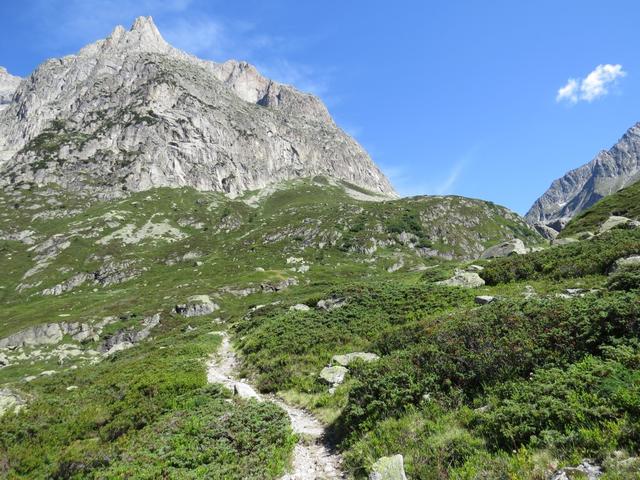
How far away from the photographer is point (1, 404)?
21.4 metres

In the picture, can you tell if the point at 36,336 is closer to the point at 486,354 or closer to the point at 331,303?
the point at 331,303

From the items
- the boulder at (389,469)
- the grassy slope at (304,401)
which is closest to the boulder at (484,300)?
the grassy slope at (304,401)

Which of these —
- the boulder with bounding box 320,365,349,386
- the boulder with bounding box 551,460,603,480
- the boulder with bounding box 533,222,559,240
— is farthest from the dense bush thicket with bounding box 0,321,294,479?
the boulder with bounding box 533,222,559,240

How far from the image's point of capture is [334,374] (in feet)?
58.2

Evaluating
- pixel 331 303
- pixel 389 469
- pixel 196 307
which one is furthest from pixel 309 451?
pixel 196 307

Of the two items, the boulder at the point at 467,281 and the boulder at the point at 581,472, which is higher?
the boulder at the point at 467,281

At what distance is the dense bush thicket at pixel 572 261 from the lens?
81.7 feet

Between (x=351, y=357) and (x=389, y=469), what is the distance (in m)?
11.0

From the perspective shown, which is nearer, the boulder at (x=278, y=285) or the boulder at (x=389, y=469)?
the boulder at (x=389, y=469)

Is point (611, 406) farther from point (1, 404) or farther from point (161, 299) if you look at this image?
point (161, 299)

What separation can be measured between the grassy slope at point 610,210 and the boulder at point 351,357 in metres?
50.7

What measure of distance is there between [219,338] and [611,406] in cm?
3707

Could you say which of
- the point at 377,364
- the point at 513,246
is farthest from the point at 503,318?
the point at 513,246

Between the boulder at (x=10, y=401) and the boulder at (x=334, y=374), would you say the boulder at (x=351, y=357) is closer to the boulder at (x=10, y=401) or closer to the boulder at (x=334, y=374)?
the boulder at (x=334, y=374)
